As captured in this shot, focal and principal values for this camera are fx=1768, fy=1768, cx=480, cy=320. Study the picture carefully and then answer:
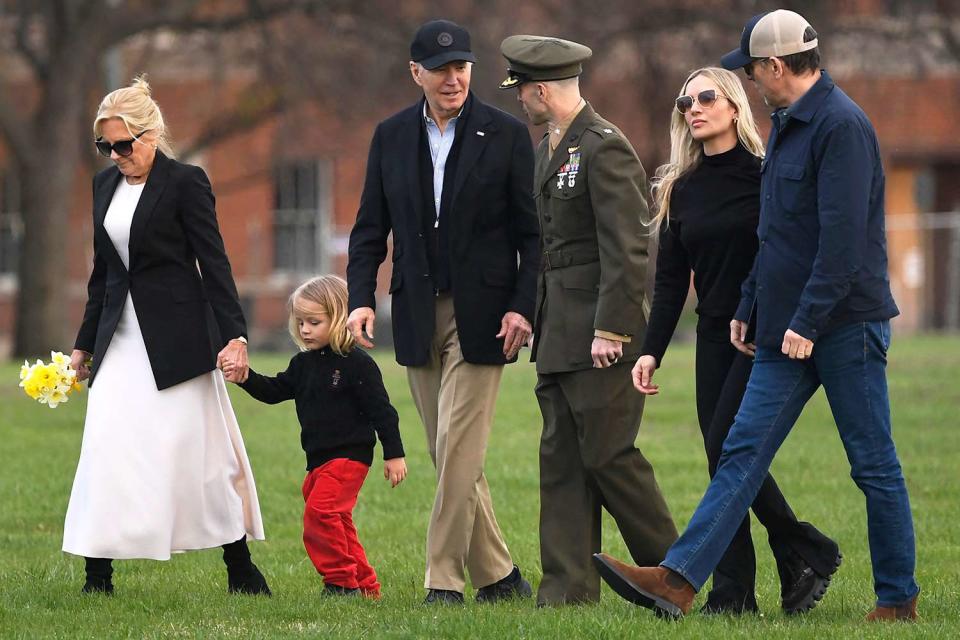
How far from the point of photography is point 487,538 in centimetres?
721

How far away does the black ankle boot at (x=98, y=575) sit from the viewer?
736cm

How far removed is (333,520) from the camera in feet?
23.8

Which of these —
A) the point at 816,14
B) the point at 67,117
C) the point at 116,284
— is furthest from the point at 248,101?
the point at 116,284

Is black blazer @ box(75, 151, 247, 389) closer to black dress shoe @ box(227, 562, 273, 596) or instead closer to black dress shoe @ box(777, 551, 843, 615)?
black dress shoe @ box(227, 562, 273, 596)

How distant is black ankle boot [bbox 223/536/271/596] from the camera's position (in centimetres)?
736

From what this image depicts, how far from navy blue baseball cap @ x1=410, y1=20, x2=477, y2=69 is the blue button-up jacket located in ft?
4.42

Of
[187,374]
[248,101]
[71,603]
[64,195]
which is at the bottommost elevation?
[71,603]

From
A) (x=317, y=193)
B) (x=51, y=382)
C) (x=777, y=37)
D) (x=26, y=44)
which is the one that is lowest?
(x=51, y=382)

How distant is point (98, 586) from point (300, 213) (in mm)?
28862

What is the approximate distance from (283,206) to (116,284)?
28921 millimetres

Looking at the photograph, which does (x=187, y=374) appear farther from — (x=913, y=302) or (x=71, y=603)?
(x=913, y=302)

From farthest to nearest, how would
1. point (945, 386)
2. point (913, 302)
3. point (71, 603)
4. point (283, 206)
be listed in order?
point (283, 206), point (913, 302), point (945, 386), point (71, 603)

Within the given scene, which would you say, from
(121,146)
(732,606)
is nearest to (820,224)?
(732,606)

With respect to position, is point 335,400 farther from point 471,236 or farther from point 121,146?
point 121,146
